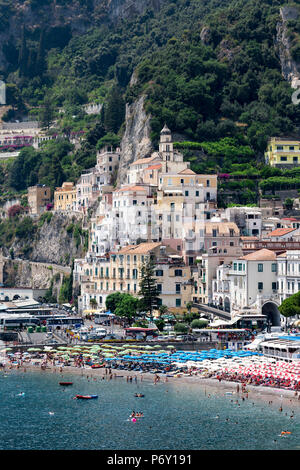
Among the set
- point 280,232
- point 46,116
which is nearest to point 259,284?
point 280,232

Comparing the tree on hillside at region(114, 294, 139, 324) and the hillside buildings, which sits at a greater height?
the hillside buildings

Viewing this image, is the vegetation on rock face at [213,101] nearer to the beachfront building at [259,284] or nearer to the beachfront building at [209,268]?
the beachfront building at [209,268]

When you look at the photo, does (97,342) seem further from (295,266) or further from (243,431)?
(243,431)

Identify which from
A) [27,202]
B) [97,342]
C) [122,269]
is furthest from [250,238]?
[27,202]

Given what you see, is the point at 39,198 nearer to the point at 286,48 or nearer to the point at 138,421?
the point at 286,48

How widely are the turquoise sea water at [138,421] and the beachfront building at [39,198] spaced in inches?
2911

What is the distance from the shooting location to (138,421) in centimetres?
7244

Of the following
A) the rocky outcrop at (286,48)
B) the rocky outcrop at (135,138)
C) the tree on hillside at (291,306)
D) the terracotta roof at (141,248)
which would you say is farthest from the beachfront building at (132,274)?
the rocky outcrop at (286,48)

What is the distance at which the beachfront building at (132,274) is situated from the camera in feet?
360

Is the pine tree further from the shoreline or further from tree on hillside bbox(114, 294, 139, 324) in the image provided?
the shoreline

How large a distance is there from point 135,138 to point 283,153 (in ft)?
64.9

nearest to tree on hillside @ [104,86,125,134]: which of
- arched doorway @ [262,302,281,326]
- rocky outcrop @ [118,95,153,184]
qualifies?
rocky outcrop @ [118,95,153,184]

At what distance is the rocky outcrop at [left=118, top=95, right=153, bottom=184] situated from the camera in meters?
139

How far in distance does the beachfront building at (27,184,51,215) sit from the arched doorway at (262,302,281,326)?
2463 inches
